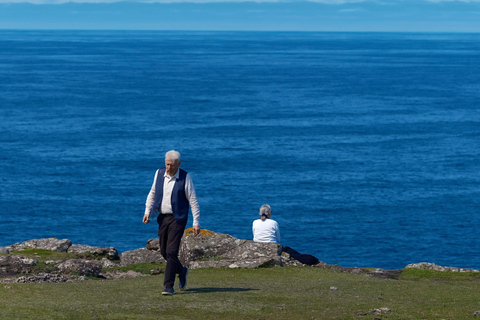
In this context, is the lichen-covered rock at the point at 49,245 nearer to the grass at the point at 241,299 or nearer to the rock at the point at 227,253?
the rock at the point at 227,253

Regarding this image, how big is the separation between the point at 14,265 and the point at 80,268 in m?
2.21

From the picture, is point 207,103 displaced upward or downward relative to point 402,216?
upward

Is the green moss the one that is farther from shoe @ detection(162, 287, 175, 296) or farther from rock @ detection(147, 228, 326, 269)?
shoe @ detection(162, 287, 175, 296)

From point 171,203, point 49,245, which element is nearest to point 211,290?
point 171,203

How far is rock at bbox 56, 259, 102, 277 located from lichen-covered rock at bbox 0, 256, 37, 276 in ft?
3.61

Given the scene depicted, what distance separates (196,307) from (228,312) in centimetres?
75

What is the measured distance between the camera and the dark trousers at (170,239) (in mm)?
15141

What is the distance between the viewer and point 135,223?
7244cm

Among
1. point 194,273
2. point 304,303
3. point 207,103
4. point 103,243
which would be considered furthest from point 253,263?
point 207,103

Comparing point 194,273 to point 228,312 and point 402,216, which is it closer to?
point 228,312

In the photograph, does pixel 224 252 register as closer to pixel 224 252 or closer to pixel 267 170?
pixel 224 252

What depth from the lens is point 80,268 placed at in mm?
19047

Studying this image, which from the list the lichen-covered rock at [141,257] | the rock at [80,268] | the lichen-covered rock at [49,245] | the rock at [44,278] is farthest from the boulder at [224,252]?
the rock at [44,278]

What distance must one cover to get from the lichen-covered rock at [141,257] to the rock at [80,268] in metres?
3.39
